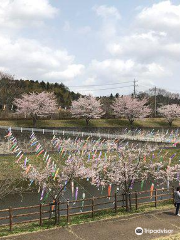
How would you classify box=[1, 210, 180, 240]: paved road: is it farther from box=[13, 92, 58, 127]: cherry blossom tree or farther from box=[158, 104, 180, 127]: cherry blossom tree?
box=[158, 104, 180, 127]: cherry blossom tree

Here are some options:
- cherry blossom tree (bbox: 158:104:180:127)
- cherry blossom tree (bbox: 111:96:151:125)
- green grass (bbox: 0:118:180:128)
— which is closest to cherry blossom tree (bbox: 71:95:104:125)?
green grass (bbox: 0:118:180:128)

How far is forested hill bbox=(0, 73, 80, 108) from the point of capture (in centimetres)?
5984

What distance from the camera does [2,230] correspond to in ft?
42.1

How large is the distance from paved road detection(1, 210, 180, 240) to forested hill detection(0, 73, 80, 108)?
1983 inches

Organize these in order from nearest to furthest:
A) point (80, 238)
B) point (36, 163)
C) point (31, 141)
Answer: point (80, 238)
point (36, 163)
point (31, 141)

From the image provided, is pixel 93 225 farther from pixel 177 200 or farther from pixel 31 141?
pixel 31 141

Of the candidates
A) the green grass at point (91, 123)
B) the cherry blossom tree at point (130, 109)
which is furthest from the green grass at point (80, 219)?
the cherry blossom tree at point (130, 109)

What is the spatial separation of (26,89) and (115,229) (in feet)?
198

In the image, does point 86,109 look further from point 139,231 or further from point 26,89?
point 139,231

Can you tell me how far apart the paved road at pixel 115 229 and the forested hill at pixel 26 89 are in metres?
50.4

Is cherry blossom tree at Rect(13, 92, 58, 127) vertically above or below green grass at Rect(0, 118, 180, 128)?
above

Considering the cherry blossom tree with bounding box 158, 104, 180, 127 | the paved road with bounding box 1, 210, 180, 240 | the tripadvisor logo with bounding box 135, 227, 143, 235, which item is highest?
the cherry blossom tree with bounding box 158, 104, 180, 127

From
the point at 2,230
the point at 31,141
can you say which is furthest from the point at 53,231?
the point at 31,141

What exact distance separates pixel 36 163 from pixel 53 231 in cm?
1900
